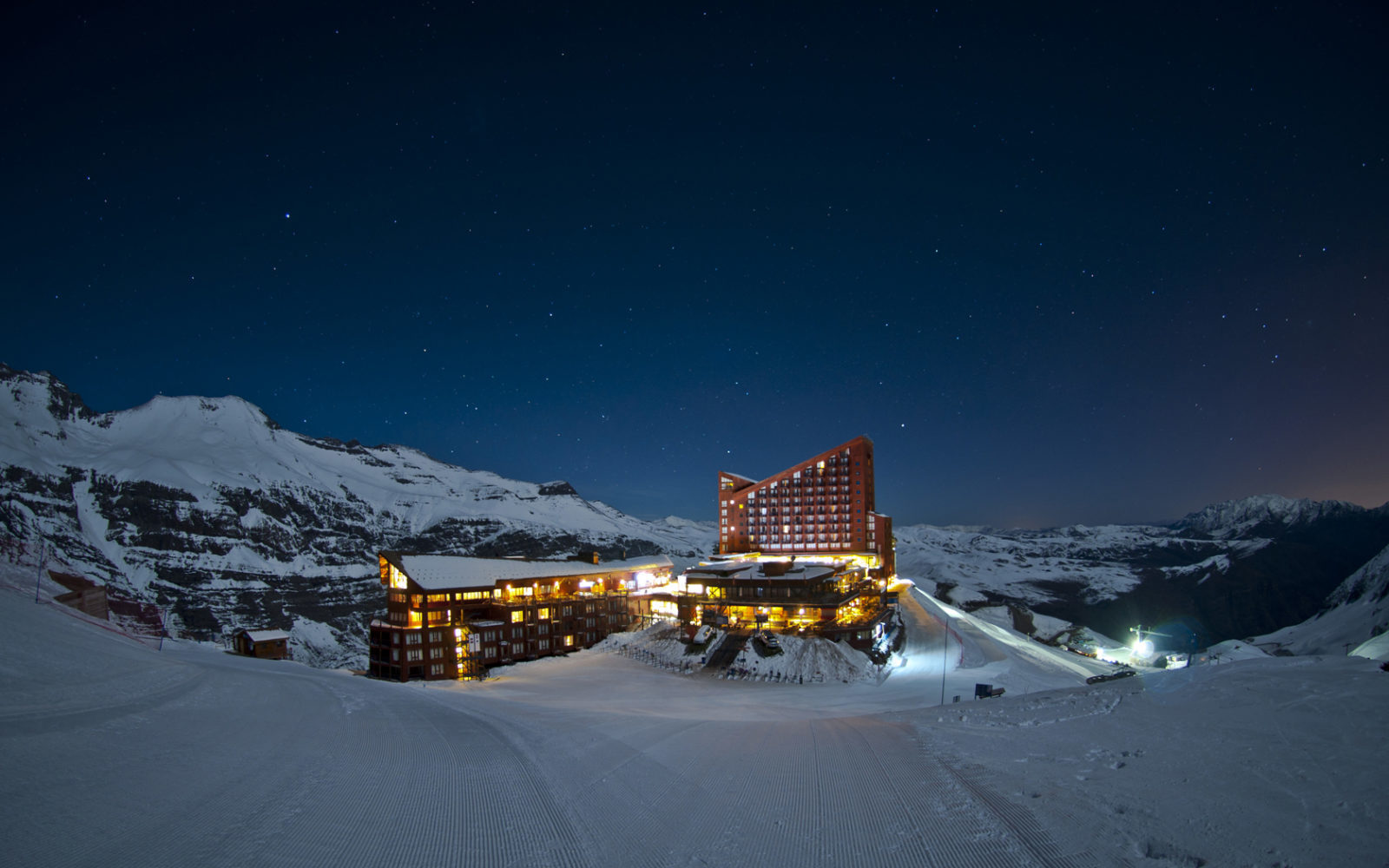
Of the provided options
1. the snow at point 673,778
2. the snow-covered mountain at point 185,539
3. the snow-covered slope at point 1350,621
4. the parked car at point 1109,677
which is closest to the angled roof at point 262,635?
the snow at point 673,778

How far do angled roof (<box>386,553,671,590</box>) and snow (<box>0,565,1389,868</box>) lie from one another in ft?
114

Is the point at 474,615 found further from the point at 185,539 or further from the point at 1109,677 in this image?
the point at 185,539

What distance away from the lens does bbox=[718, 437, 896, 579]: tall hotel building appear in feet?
313

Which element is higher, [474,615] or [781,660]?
[474,615]

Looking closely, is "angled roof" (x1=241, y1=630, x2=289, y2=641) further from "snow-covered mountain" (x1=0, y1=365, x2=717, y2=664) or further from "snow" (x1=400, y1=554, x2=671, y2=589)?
"snow-covered mountain" (x1=0, y1=365, x2=717, y2=664)

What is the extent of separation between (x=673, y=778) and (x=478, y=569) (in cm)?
5103

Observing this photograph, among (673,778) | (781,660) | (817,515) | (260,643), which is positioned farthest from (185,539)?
(673,778)

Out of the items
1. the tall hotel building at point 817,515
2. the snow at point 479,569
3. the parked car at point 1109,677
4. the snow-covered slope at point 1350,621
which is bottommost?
the snow-covered slope at point 1350,621

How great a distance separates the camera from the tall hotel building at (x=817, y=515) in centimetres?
9538

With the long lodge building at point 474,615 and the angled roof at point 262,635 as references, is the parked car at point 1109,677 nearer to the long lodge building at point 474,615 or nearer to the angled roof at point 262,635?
the long lodge building at point 474,615

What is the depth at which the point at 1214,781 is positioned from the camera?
1328 cm

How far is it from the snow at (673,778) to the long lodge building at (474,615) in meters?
33.9

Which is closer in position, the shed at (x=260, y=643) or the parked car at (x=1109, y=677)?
Answer: the parked car at (x=1109, y=677)

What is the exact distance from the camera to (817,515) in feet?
321
